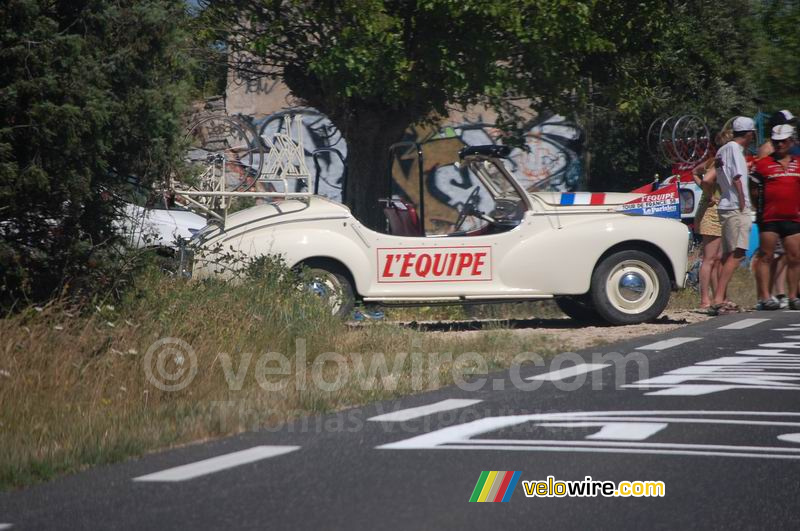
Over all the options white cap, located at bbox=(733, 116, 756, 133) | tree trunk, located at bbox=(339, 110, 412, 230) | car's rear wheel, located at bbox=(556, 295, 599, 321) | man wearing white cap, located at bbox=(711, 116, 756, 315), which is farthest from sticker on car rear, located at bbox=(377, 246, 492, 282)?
tree trunk, located at bbox=(339, 110, 412, 230)

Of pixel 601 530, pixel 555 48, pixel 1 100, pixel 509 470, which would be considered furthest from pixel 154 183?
pixel 555 48

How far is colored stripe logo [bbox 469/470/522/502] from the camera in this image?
4.61 metres

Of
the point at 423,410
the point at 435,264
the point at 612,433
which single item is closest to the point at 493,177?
the point at 435,264

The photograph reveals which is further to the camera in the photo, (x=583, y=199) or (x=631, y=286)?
(x=583, y=199)

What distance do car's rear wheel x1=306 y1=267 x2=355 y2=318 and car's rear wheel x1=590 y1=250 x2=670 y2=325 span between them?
92.6 inches

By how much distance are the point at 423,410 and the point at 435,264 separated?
457 centimetres

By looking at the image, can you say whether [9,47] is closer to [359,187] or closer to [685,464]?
[685,464]

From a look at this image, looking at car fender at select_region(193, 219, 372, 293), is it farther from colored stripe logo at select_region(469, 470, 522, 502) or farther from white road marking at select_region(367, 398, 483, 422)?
colored stripe logo at select_region(469, 470, 522, 502)

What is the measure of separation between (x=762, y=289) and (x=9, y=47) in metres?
8.13

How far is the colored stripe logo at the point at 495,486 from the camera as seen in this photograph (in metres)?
4.61

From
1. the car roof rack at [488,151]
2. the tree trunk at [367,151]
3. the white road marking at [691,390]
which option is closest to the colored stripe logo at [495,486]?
the white road marking at [691,390]

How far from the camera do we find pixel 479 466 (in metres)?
5.11

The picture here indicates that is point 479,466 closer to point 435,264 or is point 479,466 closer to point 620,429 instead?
point 620,429

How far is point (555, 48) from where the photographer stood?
13461 millimetres
